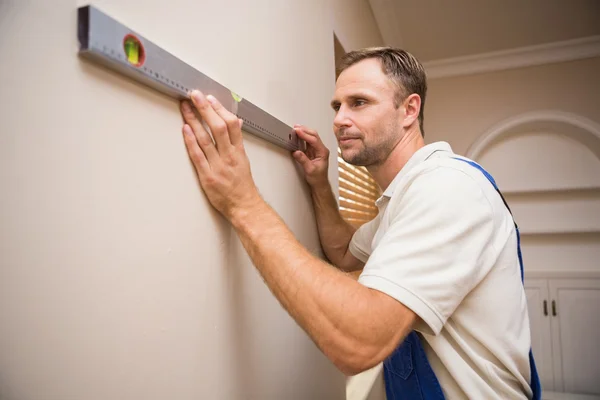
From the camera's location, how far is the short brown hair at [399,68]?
1062 millimetres

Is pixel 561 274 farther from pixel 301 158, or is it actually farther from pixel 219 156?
pixel 219 156

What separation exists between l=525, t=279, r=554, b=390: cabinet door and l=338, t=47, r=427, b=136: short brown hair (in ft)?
8.11

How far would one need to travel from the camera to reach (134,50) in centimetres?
47

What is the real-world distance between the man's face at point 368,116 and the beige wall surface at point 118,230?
0.31 meters

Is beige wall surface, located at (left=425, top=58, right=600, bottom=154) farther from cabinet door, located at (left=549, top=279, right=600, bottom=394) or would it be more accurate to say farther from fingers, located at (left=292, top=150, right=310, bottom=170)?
fingers, located at (left=292, top=150, right=310, bottom=170)

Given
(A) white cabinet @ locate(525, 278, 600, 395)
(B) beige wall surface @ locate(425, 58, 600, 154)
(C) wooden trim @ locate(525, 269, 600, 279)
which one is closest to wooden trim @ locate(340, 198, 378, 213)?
(B) beige wall surface @ locate(425, 58, 600, 154)

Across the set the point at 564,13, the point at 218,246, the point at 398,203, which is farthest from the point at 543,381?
the point at 218,246

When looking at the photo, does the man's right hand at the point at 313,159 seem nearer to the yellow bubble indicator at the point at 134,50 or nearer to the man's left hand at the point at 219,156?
A: the man's left hand at the point at 219,156

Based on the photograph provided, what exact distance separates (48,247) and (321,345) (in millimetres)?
421

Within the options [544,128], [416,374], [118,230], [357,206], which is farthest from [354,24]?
[544,128]

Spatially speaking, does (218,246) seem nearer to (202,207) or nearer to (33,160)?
(202,207)

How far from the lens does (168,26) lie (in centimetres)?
55

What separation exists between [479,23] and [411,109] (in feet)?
6.02

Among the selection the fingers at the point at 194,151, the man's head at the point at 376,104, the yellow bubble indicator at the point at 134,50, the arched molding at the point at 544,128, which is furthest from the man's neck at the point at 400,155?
the arched molding at the point at 544,128
